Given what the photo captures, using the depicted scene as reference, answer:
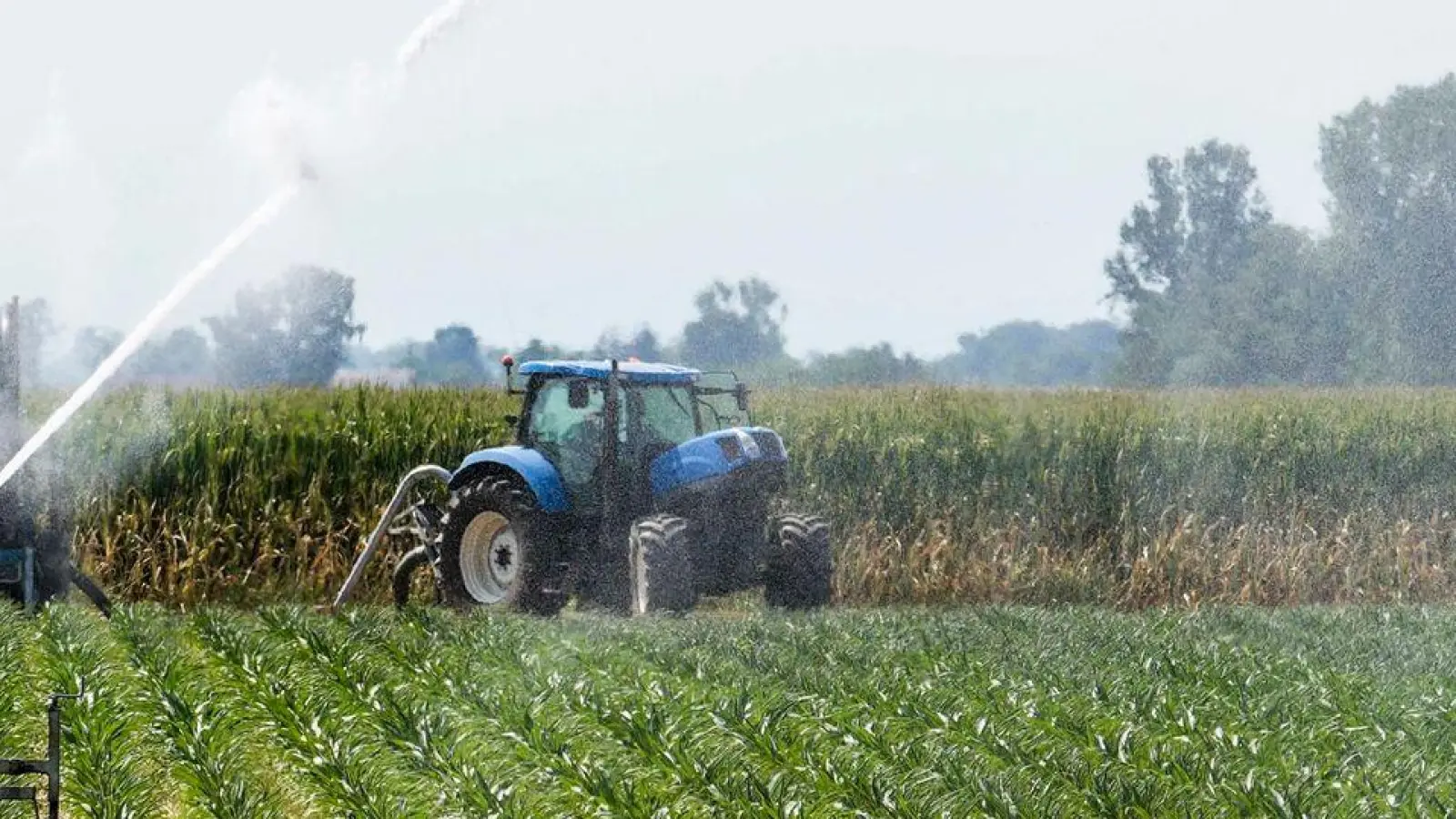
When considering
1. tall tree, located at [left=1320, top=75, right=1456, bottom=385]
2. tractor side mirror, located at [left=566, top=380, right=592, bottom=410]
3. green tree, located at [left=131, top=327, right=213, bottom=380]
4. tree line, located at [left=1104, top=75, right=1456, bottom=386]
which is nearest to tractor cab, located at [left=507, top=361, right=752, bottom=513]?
tractor side mirror, located at [left=566, top=380, right=592, bottom=410]

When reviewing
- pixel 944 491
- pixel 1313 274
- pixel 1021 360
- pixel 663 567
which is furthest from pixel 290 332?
Result: pixel 1313 274

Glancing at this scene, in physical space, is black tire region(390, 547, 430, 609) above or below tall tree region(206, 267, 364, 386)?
below

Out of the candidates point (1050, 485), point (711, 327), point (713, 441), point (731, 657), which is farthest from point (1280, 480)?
point (731, 657)

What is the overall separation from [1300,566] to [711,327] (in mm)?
6230

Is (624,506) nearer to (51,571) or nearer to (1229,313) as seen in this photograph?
(51,571)

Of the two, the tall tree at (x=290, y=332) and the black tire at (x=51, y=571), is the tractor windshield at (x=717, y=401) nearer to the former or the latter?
the tall tree at (x=290, y=332)

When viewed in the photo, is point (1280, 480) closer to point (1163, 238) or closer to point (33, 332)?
point (1163, 238)

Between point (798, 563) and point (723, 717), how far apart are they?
5.17 metres

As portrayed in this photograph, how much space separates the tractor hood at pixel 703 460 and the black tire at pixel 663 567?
33 centimetres

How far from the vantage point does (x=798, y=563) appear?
1434cm

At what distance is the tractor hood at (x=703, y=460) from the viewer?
13461 mm

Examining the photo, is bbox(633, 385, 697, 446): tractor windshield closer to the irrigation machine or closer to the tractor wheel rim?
the tractor wheel rim

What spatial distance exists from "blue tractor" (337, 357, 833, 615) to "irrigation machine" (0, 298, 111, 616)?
2596 millimetres

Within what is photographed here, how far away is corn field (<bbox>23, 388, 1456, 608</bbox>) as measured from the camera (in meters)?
17.5
